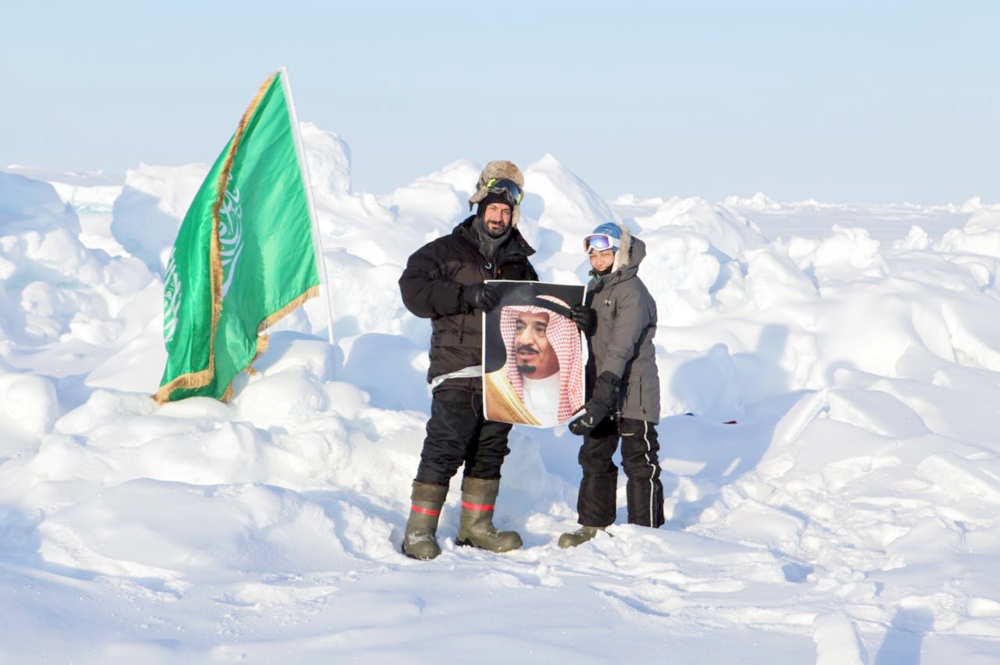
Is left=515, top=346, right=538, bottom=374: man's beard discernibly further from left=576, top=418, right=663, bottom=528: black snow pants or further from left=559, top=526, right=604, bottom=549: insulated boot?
left=559, top=526, right=604, bottom=549: insulated boot

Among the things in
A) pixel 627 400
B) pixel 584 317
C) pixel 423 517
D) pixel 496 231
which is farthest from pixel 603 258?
pixel 423 517

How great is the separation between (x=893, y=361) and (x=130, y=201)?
13.0 m

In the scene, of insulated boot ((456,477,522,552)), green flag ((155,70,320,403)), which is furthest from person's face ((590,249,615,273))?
green flag ((155,70,320,403))

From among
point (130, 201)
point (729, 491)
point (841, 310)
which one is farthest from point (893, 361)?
point (130, 201)

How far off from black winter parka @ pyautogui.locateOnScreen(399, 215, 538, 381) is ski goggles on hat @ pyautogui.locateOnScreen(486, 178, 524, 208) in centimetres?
15

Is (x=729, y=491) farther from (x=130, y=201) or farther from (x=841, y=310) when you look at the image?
(x=130, y=201)

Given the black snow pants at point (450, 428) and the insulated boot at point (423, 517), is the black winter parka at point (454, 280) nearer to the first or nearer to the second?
the black snow pants at point (450, 428)

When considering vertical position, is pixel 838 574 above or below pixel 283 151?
below

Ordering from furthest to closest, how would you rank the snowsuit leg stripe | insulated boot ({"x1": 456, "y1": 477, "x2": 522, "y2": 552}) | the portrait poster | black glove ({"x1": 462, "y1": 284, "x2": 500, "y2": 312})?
the snowsuit leg stripe → insulated boot ({"x1": 456, "y1": 477, "x2": 522, "y2": 552}) → the portrait poster → black glove ({"x1": 462, "y1": 284, "x2": 500, "y2": 312})

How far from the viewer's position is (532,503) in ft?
17.8

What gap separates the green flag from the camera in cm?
559

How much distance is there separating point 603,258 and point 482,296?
2.29ft

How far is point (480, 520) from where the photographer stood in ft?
15.1


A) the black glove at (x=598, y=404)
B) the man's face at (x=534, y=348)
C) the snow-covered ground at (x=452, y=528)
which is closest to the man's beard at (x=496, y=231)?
the man's face at (x=534, y=348)
